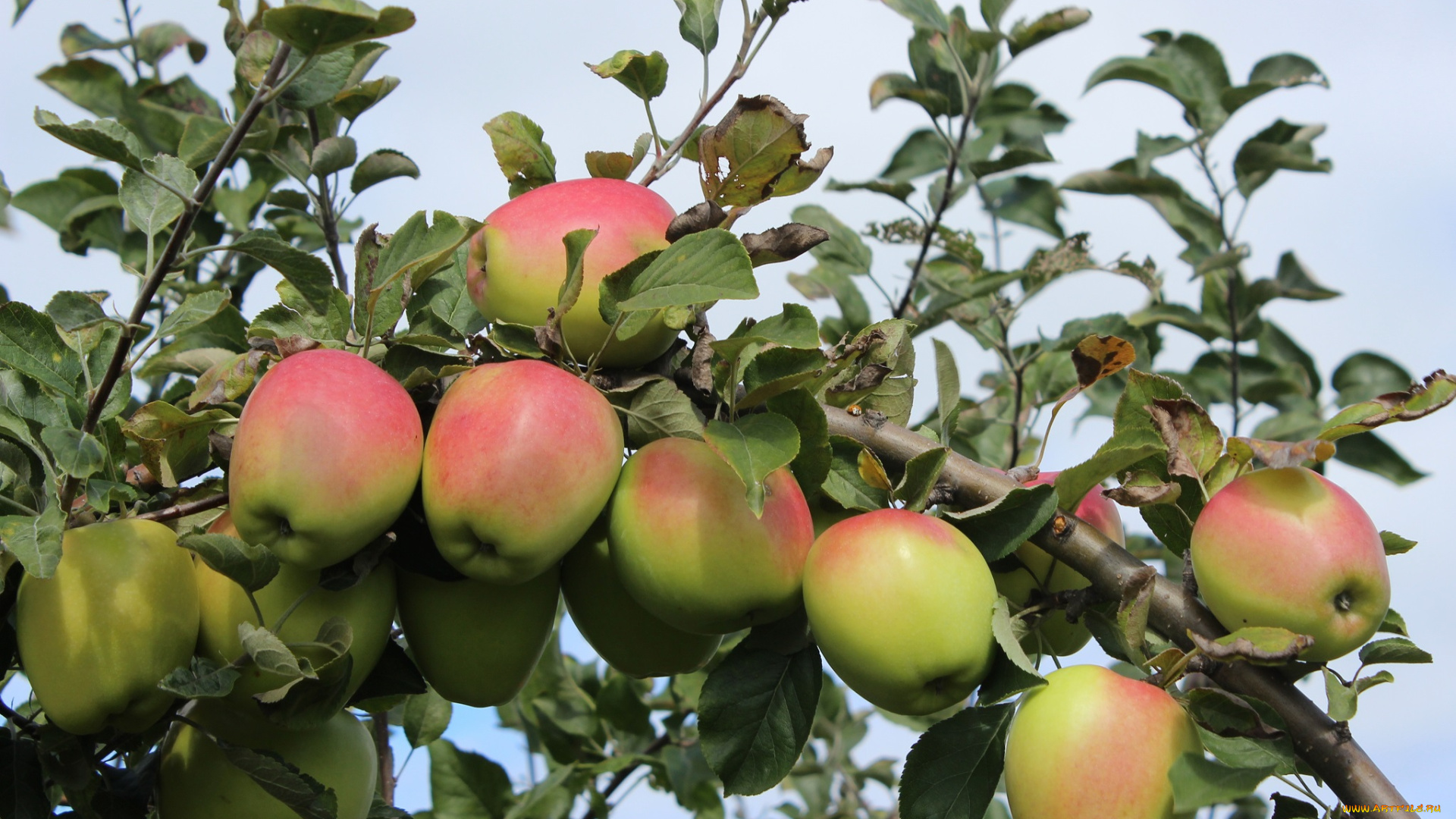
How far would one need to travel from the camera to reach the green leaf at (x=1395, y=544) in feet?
3.81

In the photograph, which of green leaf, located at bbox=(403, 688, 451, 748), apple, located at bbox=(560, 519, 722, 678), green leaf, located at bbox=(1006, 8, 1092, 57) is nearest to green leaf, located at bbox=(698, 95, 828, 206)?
apple, located at bbox=(560, 519, 722, 678)

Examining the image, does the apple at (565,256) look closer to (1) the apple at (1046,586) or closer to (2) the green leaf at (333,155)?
(1) the apple at (1046,586)

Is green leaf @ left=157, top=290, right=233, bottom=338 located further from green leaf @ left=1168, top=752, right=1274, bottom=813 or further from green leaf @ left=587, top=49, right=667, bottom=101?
green leaf @ left=1168, top=752, right=1274, bottom=813

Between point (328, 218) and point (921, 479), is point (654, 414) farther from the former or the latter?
point (328, 218)

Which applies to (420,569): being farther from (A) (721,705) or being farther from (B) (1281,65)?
(B) (1281,65)

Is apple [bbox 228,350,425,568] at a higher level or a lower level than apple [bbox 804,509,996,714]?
higher

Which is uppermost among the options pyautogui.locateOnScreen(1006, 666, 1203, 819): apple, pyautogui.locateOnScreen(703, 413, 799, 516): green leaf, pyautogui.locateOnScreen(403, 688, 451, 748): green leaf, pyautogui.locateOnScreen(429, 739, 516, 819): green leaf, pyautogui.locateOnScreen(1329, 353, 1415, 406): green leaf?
pyautogui.locateOnScreen(703, 413, 799, 516): green leaf

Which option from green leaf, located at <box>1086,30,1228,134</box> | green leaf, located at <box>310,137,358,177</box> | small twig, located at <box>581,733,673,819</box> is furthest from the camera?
green leaf, located at <box>1086,30,1228,134</box>

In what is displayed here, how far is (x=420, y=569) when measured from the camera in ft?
3.62

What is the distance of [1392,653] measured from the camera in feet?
3.58

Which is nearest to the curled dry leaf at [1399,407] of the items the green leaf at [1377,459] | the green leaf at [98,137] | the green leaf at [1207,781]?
the green leaf at [1207,781]

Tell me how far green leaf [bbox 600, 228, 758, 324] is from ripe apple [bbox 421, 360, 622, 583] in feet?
0.33

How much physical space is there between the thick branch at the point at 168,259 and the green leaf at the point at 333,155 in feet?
2.95

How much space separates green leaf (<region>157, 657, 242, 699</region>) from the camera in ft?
3.07
